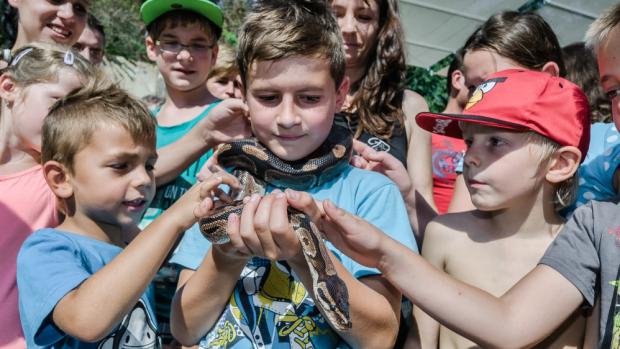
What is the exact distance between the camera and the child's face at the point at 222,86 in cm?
556

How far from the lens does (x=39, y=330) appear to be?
236cm

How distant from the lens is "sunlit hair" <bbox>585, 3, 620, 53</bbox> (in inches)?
102

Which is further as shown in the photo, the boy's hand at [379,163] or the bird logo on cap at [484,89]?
the boy's hand at [379,163]

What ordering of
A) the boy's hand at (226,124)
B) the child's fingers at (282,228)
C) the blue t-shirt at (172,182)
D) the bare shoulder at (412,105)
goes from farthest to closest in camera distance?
1. the blue t-shirt at (172,182)
2. the bare shoulder at (412,105)
3. the boy's hand at (226,124)
4. the child's fingers at (282,228)

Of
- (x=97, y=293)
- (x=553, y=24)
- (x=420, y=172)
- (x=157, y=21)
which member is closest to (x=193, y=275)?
(x=97, y=293)

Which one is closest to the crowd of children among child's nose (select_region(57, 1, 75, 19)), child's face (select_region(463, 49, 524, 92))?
child's face (select_region(463, 49, 524, 92))

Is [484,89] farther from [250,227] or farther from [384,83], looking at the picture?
[250,227]

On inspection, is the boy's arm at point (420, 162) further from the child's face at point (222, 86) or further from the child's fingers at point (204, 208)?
the child's face at point (222, 86)

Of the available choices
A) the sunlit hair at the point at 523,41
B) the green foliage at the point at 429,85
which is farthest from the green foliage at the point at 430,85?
the sunlit hair at the point at 523,41

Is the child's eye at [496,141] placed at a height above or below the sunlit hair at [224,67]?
above

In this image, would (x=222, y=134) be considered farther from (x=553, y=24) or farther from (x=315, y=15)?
(x=553, y=24)

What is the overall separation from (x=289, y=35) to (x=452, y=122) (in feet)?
3.10

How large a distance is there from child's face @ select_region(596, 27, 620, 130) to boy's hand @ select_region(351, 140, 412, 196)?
978 millimetres

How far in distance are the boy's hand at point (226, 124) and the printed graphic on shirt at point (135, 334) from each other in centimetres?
105
